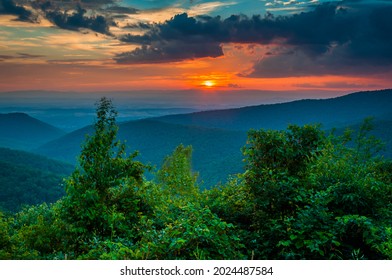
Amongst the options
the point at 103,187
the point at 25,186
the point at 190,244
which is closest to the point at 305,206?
the point at 190,244

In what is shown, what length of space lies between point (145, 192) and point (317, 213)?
18.6 ft

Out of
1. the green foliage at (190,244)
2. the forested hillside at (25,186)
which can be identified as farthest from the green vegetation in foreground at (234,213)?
the forested hillside at (25,186)

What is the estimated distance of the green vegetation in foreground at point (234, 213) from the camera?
6383 millimetres

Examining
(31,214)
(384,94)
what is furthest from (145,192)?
(384,94)

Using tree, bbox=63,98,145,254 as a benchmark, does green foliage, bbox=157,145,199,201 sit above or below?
below

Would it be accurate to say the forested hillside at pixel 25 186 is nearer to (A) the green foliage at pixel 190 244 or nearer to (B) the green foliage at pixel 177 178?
(B) the green foliage at pixel 177 178

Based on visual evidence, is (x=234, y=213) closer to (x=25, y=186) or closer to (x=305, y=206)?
(x=305, y=206)

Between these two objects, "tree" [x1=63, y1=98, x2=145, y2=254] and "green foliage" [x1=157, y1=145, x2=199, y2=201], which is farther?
"green foliage" [x1=157, y1=145, x2=199, y2=201]

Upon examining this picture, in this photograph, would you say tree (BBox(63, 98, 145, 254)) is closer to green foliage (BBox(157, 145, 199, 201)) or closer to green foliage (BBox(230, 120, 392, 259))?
green foliage (BBox(230, 120, 392, 259))

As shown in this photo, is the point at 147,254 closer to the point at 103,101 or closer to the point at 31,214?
the point at 103,101

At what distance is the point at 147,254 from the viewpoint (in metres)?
5.57

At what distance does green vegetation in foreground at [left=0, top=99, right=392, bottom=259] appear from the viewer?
20.9 ft

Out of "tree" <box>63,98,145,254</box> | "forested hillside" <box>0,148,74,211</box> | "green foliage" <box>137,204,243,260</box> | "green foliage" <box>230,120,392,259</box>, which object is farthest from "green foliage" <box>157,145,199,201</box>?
"forested hillside" <box>0,148,74,211</box>

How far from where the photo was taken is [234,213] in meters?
9.42
